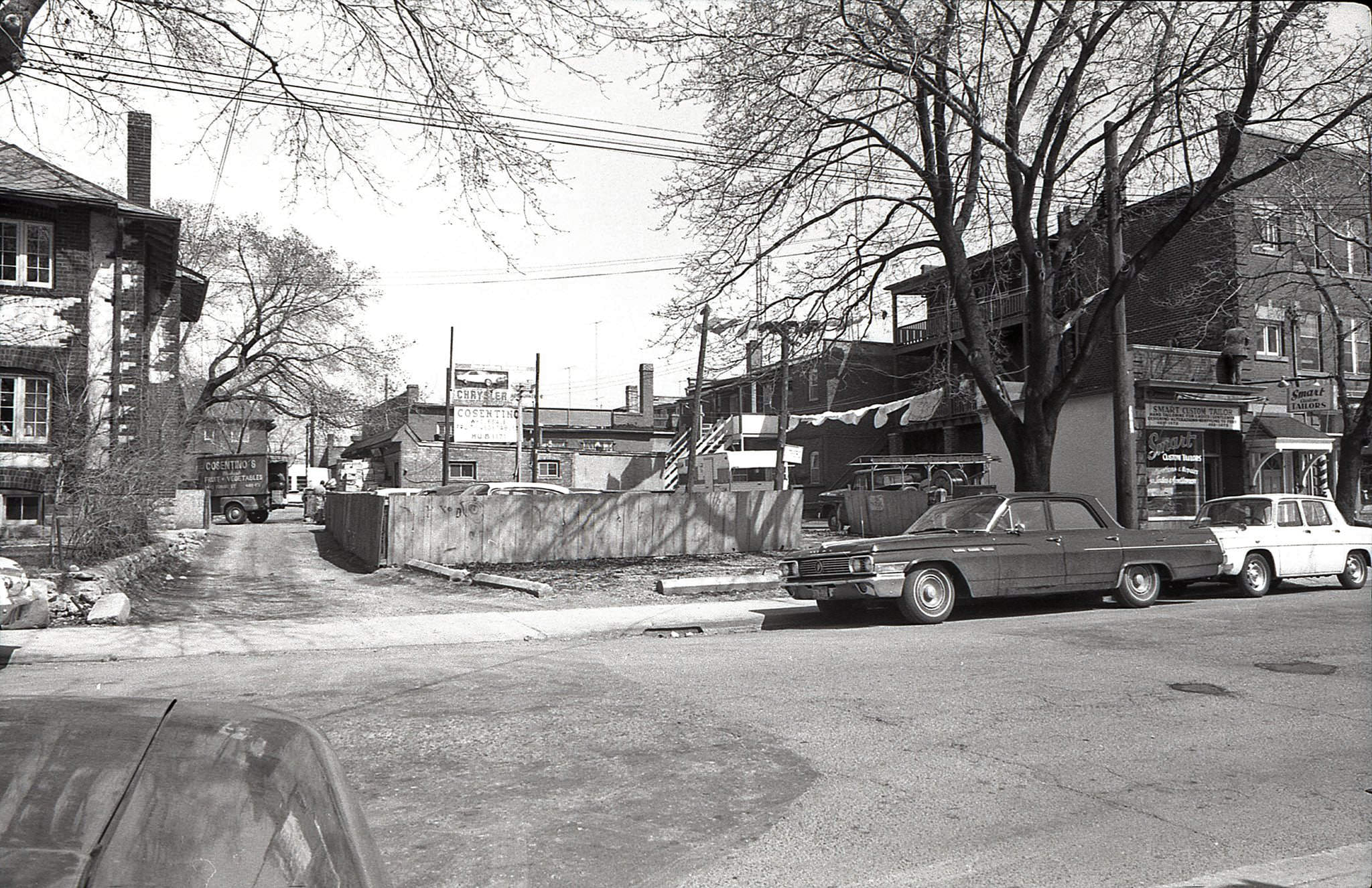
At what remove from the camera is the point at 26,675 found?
8.56 metres

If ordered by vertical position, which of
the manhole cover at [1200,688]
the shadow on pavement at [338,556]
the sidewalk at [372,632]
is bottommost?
the sidewalk at [372,632]

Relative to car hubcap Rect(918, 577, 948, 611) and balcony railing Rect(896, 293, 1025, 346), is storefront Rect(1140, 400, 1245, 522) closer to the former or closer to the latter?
balcony railing Rect(896, 293, 1025, 346)

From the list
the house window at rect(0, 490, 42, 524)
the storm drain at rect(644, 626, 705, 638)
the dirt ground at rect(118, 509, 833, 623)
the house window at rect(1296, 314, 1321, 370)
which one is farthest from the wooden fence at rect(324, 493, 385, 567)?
the house window at rect(1296, 314, 1321, 370)

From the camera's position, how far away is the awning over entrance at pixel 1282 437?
95.7 ft

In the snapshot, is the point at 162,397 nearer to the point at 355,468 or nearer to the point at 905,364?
the point at 905,364

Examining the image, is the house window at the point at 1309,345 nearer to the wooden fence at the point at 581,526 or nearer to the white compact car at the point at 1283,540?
the white compact car at the point at 1283,540

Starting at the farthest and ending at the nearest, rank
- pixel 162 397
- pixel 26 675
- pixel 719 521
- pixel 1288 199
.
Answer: pixel 162 397
pixel 1288 199
pixel 719 521
pixel 26 675

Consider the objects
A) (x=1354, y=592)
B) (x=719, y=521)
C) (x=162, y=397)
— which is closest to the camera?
(x=1354, y=592)

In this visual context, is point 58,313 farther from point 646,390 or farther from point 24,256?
point 646,390

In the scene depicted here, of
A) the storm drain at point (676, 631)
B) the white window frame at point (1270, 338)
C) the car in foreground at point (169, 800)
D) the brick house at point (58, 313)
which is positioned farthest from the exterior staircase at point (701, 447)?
the car in foreground at point (169, 800)

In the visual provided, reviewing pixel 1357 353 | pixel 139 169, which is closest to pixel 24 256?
pixel 139 169

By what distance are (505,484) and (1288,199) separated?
1912cm

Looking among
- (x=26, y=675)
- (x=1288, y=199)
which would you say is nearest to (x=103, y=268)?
(x=26, y=675)

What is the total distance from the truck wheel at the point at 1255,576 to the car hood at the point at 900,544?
5.20 meters
